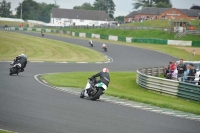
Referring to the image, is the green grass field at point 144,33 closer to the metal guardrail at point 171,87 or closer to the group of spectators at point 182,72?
the group of spectators at point 182,72

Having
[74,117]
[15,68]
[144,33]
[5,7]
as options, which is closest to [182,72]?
[15,68]

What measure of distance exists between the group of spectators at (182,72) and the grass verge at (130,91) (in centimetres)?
149

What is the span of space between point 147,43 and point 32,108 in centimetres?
5950

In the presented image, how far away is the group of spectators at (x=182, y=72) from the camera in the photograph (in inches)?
849

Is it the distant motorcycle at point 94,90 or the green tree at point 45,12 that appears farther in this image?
the green tree at point 45,12

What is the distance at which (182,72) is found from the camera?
25.1 metres

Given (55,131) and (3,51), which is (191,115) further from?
(3,51)

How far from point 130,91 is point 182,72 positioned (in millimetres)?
4138

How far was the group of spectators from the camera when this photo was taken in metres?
21.6

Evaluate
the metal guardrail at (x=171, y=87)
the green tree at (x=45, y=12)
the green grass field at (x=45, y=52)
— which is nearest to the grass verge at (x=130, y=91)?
the metal guardrail at (x=171, y=87)

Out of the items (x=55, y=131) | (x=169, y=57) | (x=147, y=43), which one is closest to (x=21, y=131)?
(x=55, y=131)

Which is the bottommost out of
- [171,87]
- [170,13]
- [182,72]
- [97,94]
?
[171,87]

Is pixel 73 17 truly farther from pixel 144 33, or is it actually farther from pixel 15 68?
pixel 15 68

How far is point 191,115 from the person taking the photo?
14.4m
